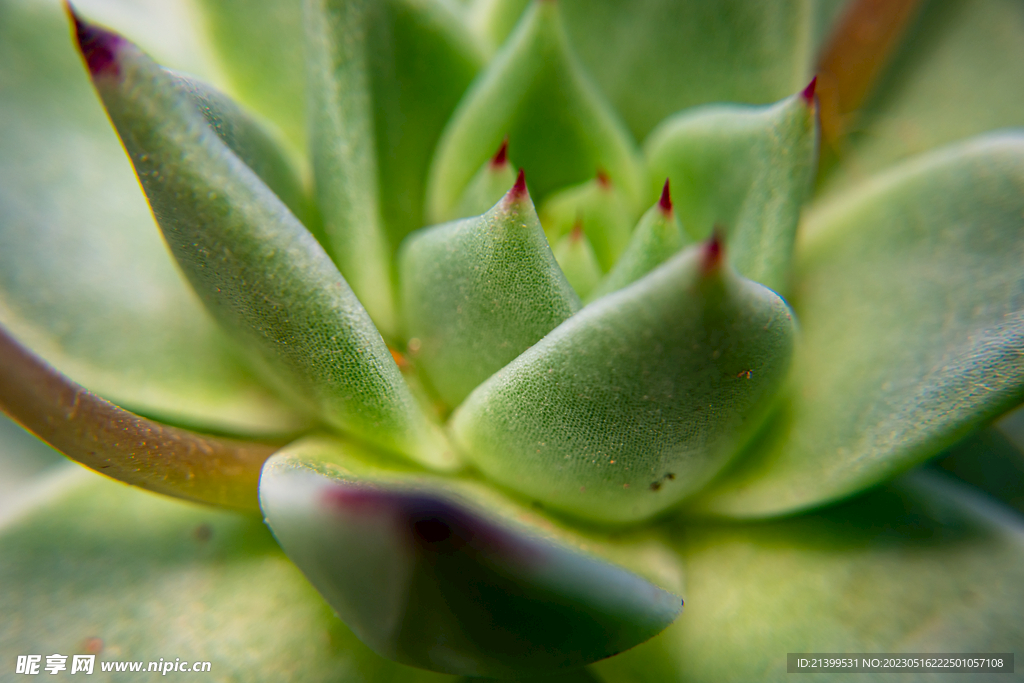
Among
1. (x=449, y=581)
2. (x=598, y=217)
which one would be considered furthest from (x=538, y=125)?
(x=449, y=581)

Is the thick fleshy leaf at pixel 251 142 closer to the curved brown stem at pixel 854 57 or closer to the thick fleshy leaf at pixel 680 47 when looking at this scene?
the thick fleshy leaf at pixel 680 47

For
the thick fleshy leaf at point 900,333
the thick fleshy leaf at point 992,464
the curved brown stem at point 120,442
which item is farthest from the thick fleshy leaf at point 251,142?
the thick fleshy leaf at point 992,464

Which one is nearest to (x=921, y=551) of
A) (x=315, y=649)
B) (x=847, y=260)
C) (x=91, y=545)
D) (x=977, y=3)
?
(x=847, y=260)

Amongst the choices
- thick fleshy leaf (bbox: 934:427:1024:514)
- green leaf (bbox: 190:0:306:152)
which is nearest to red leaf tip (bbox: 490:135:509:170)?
green leaf (bbox: 190:0:306:152)

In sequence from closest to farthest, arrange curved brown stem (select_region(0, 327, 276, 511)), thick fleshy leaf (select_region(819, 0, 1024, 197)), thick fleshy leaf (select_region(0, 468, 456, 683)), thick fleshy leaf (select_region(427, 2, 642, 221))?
curved brown stem (select_region(0, 327, 276, 511))
thick fleshy leaf (select_region(0, 468, 456, 683))
thick fleshy leaf (select_region(427, 2, 642, 221))
thick fleshy leaf (select_region(819, 0, 1024, 197))

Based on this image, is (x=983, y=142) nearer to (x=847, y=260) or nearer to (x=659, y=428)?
(x=847, y=260)

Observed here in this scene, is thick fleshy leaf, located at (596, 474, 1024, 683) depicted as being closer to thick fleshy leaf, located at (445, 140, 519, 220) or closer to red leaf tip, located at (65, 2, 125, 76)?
thick fleshy leaf, located at (445, 140, 519, 220)

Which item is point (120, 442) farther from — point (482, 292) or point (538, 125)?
point (538, 125)
